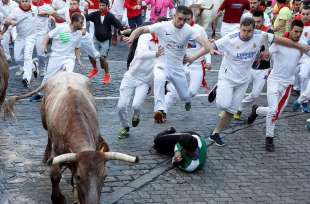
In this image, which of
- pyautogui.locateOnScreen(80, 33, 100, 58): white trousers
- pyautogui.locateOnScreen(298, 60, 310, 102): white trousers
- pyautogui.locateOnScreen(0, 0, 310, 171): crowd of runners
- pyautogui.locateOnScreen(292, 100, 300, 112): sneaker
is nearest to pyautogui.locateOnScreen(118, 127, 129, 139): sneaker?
pyautogui.locateOnScreen(0, 0, 310, 171): crowd of runners

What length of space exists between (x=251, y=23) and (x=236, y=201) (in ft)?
10.7

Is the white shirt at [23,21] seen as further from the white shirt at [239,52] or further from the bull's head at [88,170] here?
the bull's head at [88,170]

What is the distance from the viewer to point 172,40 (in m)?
11.2

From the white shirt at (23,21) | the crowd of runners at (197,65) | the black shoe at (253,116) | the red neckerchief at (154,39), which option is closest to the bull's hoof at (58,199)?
the crowd of runners at (197,65)

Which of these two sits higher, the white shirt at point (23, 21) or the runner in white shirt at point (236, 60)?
the runner in white shirt at point (236, 60)

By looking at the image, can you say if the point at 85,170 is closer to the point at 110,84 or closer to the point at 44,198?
the point at 44,198

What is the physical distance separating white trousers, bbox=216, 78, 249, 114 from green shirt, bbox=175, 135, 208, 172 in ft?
3.99

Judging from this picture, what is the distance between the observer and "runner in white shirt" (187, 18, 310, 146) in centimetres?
1086

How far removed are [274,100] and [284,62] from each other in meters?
0.76

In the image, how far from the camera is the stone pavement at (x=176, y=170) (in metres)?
8.98

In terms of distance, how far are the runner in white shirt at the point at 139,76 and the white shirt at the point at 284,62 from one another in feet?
7.20

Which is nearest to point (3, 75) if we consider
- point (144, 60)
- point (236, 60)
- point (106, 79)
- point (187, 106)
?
point (144, 60)

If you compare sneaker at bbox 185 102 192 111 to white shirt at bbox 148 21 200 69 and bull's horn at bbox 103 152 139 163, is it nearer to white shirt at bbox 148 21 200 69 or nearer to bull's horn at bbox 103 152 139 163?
white shirt at bbox 148 21 200 69

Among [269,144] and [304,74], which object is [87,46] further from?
[269,144]
